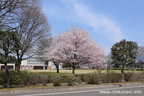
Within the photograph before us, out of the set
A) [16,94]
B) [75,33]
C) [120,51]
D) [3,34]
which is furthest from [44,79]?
[120,51]

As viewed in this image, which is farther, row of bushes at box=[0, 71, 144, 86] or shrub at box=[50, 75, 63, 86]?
shrub at box=[50, 75, 63, 86]

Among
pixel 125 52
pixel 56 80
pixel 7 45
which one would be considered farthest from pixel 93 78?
pixel 7 45

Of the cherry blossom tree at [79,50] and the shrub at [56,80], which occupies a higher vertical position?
the cherry blossom tree at [79,50]

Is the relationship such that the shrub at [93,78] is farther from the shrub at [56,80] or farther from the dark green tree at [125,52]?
the dark green tree at [125,52]

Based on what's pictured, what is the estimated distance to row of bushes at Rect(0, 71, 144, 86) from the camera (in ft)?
38.8

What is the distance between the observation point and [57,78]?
523 inches

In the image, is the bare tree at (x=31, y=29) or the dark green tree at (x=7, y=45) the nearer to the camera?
the dark green tree at (x=7, y=45)

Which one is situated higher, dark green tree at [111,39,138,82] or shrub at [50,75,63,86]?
dark green tree at [111,39,138,82]

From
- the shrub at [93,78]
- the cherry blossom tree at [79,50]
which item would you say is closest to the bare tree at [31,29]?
the cherry blossom tree at [79,50]

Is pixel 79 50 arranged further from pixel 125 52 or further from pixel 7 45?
pixel 7 45

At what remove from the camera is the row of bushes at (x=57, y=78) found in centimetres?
1181

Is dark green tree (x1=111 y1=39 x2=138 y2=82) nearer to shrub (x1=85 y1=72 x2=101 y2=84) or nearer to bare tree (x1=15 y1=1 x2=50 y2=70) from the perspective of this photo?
shrub (x1=85 y1=72 x2=101 y2=84)

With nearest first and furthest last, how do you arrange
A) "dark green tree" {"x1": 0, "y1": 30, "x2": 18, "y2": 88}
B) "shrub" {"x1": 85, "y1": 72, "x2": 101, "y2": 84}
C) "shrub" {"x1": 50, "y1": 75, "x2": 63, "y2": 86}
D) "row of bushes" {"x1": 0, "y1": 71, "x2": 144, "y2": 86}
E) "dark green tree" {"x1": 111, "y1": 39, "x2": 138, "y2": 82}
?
"dark green tree" {"x1": 0, "y1": 30, "x2": 18, "y2": 88} → "row of bushes" {"x1": 0, "y1": 71, "x2": 144, "y2": 86} → "shrub" {"x1": 50, "y1": 75, "x2": 63, "y2": 86} → "shrub" {"x1": 85, "y1": 72, "x2": 101, "y2": 84} → "dark green tree" {"x1": 111, "y1": 39, "x2": 138, "y2": 82}

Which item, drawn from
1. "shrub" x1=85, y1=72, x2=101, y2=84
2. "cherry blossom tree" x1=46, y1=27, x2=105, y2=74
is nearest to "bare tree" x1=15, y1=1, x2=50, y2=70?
"cherry blossom tree" x1=46, y1=27, x2=105, y2=74
